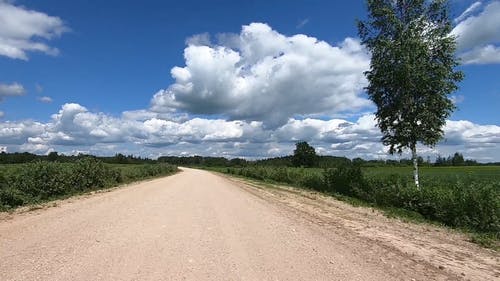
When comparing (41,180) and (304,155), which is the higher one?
(304,155)

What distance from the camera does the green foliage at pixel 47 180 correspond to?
18703 millimetres

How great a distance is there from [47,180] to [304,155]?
81820 millimetres

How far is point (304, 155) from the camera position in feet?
331

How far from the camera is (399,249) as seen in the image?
9281 millimetres

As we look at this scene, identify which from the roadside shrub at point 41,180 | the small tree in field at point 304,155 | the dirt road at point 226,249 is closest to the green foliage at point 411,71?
the dirt road at point 226,249

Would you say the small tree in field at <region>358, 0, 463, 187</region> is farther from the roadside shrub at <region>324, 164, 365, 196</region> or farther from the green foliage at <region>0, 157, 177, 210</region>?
the green foliage at <region>0, 157, 177, 210</region>

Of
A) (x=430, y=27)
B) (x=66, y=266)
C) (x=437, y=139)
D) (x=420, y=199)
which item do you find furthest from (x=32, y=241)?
(x=430, y=27)

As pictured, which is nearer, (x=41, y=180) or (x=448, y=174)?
(x=41, y=180)

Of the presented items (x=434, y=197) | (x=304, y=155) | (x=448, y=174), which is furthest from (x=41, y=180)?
(x=304, y=155)

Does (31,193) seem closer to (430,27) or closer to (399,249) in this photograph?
(399,249)

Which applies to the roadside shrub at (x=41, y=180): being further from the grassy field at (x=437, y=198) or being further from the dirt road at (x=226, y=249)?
the grassy field at (x=437, y=198)

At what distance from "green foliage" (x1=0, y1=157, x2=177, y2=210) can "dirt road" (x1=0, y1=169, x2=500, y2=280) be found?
211 inches

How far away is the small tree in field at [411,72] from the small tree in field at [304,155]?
77873 mm

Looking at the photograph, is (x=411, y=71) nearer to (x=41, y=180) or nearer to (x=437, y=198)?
(x=437, y=198)
